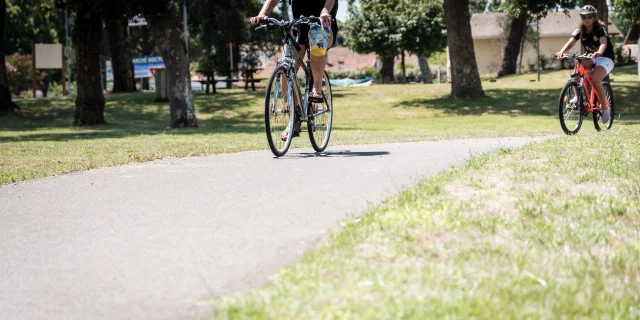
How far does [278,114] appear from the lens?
9211 mm

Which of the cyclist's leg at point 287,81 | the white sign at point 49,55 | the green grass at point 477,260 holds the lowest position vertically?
the green grass at point 477,260

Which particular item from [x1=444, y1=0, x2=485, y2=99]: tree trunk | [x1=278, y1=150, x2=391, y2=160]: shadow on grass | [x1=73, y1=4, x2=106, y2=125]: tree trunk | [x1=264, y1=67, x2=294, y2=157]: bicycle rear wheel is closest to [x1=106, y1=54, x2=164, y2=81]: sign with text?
[x1=73, y1=4, x2=106, y2=125]: tree trunk

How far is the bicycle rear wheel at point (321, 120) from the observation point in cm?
958

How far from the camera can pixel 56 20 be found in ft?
239

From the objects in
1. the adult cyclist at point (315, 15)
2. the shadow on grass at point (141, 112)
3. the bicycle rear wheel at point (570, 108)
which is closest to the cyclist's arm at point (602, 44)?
the bicycle rear wheel at point (570, 108)

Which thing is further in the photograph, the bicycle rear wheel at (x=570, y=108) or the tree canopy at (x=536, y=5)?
the tree canopy at (x=536, y=5)

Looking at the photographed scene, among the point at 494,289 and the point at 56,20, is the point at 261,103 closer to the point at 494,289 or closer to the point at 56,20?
the point at 494,289

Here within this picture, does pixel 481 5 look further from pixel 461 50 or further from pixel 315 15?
pixel 315 15

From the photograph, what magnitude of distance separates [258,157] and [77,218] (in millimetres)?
3742

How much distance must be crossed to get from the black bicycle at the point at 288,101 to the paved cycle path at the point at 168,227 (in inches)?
18.0

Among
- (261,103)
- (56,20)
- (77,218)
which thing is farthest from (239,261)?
(56,20)

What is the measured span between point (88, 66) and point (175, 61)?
344 centimetres

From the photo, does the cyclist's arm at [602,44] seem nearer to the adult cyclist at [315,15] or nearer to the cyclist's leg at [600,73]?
the cyclist's leg at [600,73]

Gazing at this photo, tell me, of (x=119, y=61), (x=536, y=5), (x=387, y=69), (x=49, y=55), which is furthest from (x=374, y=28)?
(x=536, y=5)
